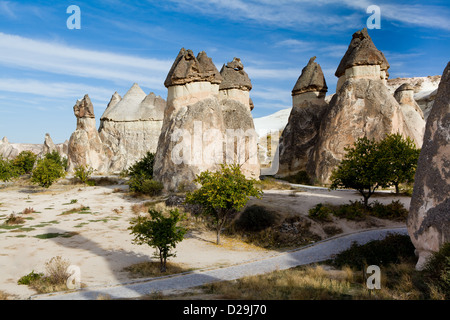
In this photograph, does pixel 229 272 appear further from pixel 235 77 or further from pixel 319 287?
pixel 235 77

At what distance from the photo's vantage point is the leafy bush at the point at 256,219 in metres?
14.4

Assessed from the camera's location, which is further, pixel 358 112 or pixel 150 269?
pixel 358 112

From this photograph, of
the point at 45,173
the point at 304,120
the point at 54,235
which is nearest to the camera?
the point at 54,235

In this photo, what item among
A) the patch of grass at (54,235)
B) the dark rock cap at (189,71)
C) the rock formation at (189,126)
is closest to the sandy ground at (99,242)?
the patch of grass at (54,235)

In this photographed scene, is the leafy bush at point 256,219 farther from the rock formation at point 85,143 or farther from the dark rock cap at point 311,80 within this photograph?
the rock formation at point 85,143

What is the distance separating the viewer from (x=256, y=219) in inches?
577

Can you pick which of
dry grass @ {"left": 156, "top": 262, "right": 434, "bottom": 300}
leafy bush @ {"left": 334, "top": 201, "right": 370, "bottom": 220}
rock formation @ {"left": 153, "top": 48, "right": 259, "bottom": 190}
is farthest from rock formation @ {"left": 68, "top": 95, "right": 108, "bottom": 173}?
dry grass @ {"left": 156, "top": 262, "right": 434, "bottom": 300}

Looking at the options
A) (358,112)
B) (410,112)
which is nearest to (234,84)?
(358,112)

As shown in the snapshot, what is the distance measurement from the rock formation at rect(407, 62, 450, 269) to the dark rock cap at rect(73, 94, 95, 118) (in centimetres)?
Result: 3598

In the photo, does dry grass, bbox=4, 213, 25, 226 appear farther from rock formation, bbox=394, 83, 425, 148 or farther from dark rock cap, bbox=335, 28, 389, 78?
rock formation, bbox=394, 83, 425, 148

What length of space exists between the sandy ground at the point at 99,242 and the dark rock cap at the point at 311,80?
545 inches

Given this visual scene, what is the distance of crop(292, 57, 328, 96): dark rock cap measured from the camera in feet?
101

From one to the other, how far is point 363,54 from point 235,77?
1013cm
